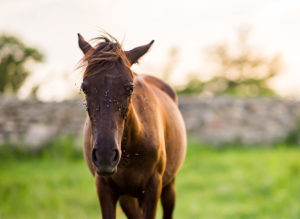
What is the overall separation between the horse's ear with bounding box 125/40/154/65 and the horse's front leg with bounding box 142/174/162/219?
3.00ft

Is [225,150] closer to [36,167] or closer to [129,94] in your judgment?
[36,167]

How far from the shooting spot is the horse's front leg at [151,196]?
11.9ft

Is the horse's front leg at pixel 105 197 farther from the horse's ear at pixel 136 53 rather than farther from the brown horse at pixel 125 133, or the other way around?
the horse's ear at pixel 136 53

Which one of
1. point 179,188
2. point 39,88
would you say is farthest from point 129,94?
point 39,88

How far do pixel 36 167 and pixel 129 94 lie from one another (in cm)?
983

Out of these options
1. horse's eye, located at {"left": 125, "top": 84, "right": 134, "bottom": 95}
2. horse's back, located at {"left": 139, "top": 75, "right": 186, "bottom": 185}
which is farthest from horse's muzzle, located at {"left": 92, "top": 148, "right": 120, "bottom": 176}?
horse's back, located at {"left": 139, "top": 75, "right": 186, "bottom": 185}

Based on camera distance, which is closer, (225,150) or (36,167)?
(36,167)

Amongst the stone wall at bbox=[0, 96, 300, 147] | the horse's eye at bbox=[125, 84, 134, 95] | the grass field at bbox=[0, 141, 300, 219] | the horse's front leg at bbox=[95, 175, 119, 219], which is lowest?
the grass field at bbox=[0, 141, 300, 219]

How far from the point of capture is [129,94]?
3.07 metres

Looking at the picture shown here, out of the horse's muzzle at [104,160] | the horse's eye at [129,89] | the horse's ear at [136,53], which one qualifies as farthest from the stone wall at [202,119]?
the horse's muzzle at [104,160]

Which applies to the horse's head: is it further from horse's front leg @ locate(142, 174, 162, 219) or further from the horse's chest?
horse's front leg @ locate(142, 174, 162, 219)

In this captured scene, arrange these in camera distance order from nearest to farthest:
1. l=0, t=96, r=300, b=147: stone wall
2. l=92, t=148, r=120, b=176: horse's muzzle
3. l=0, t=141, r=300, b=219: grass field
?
1. l=92, t=148, r=120, b=176: horse's muzzle
2. l=0, t=141, r=300, b=219: grass field
3. l=0, t=96, r=300, b=147: stone wall

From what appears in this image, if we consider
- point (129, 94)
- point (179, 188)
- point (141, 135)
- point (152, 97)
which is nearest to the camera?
point (129, 94)

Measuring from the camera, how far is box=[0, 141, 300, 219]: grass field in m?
9.35
